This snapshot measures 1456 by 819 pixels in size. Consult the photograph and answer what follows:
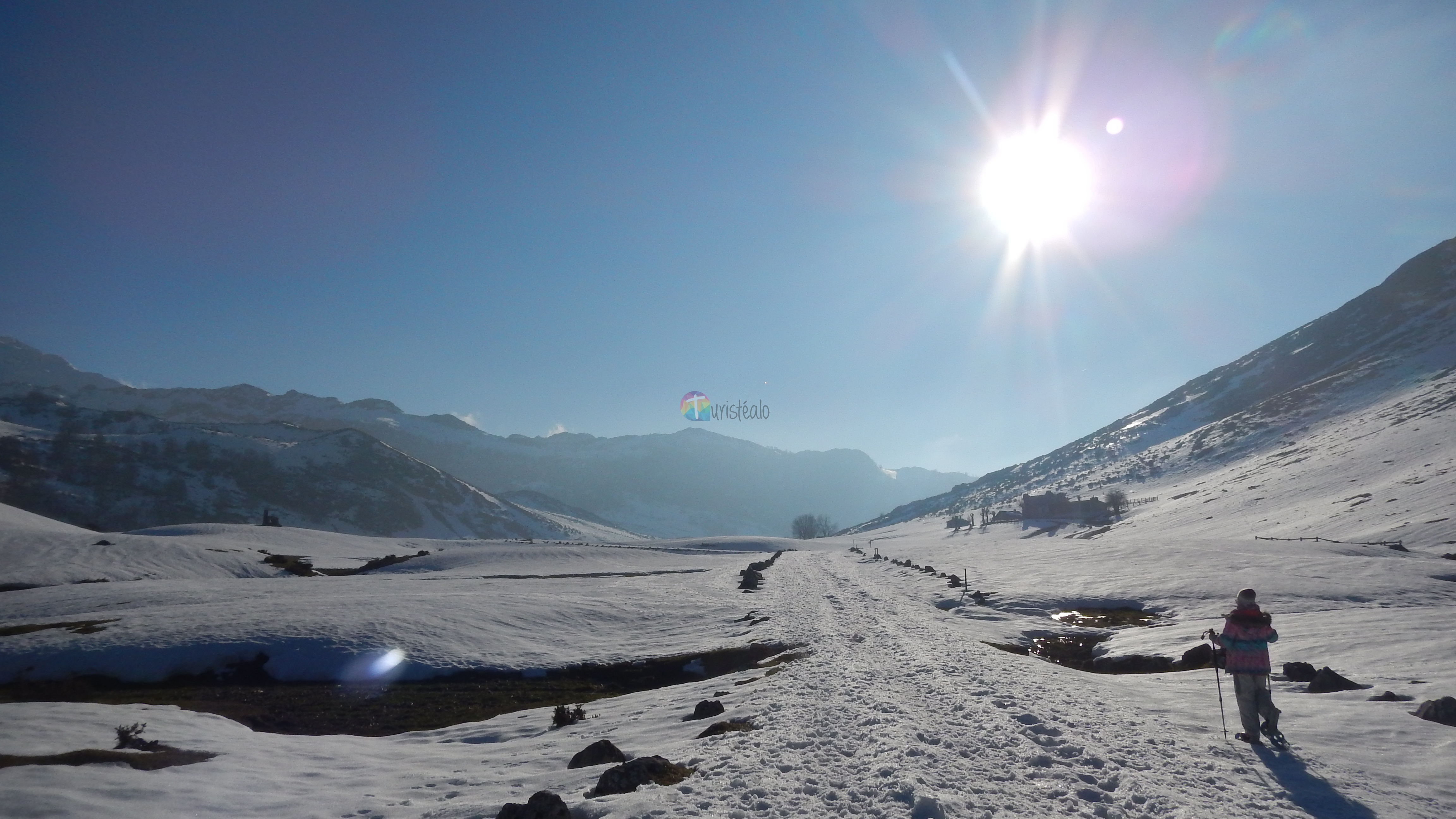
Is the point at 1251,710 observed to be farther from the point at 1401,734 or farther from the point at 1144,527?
the point at 1144,527

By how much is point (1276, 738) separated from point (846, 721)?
679 cm

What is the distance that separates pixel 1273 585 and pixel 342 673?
132ft

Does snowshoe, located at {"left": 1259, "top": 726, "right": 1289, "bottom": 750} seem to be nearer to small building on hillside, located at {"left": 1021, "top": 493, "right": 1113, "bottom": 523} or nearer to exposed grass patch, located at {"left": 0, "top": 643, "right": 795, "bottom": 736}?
exposed grass patch, located at {"left": 0, "top": 643, "right": 795, "bottom": 736}

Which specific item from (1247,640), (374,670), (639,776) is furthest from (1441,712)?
(374,670)

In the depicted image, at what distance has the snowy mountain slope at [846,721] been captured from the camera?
8531mm

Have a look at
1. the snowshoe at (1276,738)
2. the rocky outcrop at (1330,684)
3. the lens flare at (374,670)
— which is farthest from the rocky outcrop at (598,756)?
the rocky outcrop at (1330,684)

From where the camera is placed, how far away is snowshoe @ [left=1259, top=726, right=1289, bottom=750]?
9992mm

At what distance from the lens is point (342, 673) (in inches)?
877

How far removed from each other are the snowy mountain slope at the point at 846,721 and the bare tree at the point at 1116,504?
318 feet

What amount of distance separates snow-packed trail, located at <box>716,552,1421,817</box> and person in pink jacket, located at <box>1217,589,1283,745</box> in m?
0.50

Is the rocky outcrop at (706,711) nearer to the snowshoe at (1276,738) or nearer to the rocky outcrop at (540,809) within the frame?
the rocky outcrop at (540,809)

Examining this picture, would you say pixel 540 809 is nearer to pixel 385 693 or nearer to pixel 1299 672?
pixel 385 693

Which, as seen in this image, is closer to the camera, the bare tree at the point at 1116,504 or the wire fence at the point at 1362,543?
the wire fence at the point at 1362,543

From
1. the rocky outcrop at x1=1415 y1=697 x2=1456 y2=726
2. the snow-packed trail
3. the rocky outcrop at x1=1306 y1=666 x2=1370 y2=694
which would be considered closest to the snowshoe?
the snow-packed trail
